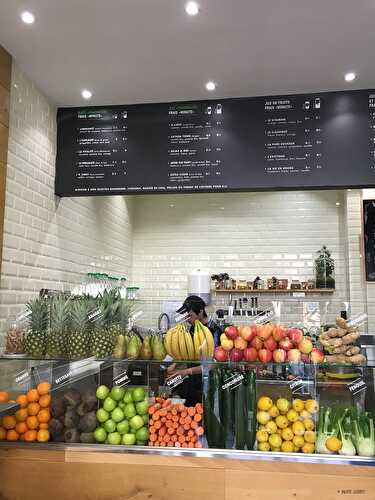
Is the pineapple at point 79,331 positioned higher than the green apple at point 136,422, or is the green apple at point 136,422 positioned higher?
the pineapple at point 79,331

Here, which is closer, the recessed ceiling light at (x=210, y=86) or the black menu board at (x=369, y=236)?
the recessed ceiling light at (x=210, y=86)

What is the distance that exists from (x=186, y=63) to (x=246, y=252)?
313 centimetres

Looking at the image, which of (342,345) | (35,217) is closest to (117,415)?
(342,345)

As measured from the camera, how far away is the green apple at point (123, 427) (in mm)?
2523

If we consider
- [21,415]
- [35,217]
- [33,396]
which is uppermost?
[35,217]

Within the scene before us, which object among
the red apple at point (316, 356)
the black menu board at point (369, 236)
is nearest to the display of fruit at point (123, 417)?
the red apple at point (316, 356)

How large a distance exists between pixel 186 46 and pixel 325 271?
3.49 metres

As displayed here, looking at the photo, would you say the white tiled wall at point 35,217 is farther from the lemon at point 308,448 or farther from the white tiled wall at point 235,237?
the lemon at point 308,448

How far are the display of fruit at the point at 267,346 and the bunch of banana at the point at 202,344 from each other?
0.07 metres

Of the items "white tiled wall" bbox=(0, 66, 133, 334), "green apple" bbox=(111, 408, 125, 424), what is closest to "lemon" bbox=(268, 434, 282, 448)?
"green apple" bbox=(111, 408, 125, 424)

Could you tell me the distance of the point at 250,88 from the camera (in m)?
3.70

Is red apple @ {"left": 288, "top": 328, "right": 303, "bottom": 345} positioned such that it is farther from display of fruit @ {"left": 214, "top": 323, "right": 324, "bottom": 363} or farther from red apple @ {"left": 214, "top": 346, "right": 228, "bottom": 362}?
red apple @ {"left": 214, "top": 346, "right": 228, "bottom": 362}

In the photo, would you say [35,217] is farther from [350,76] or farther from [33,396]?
[350,76]

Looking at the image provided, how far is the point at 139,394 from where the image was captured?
8.39 ft
